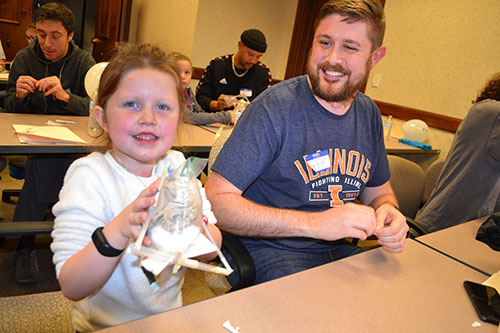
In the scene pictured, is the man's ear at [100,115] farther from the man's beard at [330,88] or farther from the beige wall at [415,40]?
the beige wall at [415,40]

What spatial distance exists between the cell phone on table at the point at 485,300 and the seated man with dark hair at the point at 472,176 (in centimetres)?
109

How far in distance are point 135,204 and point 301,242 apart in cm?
97

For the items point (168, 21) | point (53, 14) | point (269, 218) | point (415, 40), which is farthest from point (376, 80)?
point (269, 218)

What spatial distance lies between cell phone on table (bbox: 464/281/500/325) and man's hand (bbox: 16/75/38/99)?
2.58 metres

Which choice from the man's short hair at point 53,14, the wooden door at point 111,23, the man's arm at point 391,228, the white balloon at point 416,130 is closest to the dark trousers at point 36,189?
the man's short hair at point 53,14

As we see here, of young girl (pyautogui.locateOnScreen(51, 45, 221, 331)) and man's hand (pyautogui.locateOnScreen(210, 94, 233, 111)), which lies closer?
young girl (pyautogui.locateOnScreen(51, 45, 221, 331))

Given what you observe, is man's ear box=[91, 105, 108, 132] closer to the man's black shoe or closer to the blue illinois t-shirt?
the blue illinois t-shirt

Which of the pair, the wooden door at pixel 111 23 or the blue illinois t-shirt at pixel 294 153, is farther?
the wooden door at pixel 111 23

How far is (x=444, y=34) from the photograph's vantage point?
13.4 feet

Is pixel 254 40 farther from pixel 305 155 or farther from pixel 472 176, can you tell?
pixel 305 155

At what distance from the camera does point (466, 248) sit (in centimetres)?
147

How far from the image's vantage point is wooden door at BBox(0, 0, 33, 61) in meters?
6.44

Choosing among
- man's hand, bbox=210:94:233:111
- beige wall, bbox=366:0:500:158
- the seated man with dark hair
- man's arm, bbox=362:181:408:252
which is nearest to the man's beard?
man's arm, bbox=362:181:408:252

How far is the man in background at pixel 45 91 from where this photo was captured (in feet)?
8.14
